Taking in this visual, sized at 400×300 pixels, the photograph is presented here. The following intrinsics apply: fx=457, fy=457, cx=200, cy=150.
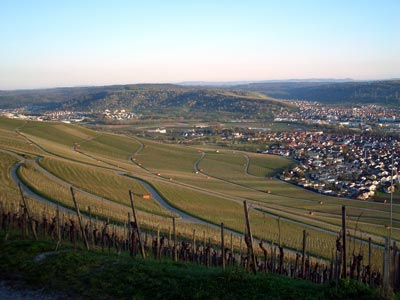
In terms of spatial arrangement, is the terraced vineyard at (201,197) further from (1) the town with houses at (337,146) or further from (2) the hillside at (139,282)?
(2) the hillside at (139,282)

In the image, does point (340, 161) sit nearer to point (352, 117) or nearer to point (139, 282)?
point (139, 282)

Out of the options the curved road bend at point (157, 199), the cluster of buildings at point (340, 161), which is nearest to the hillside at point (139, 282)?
the curved road bend at point (157, 199)

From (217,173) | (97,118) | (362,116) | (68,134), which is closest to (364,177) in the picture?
(217,173)

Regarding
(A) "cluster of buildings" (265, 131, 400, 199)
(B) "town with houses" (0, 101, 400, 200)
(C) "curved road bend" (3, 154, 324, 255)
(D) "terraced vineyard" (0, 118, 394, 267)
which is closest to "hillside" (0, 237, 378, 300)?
(D) "terraced vineyard" (0, 118, 394, 267)

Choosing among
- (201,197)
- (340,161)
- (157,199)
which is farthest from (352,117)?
(157,199)

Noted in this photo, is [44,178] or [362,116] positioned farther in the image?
[362,116]

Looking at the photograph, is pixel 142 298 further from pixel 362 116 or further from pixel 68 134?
pixel 362 116

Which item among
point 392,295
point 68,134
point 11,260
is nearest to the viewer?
point 392,295
